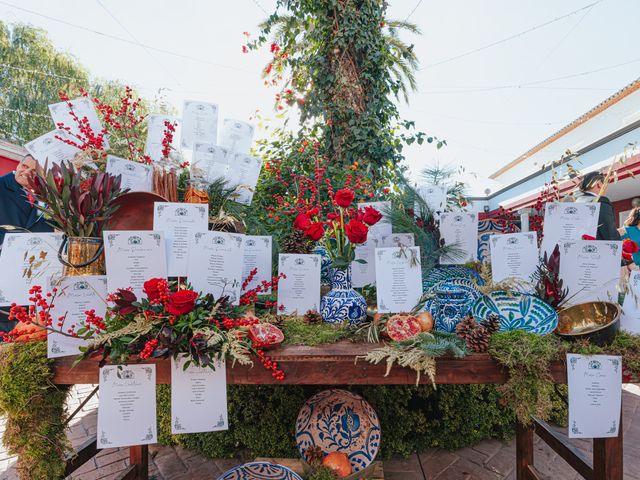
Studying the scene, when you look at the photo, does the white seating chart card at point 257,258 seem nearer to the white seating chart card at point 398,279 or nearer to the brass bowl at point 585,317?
the white seating chart card at point 398,279

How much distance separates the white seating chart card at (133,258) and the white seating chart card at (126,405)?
0.75 ft

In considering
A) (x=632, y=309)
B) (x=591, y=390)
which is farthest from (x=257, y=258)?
(x=632, y=309)

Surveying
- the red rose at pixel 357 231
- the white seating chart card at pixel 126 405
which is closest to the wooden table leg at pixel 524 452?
the red rose at pixel 357 231

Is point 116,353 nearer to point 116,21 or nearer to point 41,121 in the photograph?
point 116,21

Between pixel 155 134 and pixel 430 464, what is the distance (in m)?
2.40

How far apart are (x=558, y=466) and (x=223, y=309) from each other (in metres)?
2.30

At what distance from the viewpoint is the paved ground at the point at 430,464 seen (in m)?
1.94

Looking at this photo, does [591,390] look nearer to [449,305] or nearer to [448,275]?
[449,305]

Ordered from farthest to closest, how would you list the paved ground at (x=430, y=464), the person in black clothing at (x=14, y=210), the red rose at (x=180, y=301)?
the paved ground at (x=430, y=464) → the person in black clothing at (x=14, y=210) → the red rose at (x=180, y=301)

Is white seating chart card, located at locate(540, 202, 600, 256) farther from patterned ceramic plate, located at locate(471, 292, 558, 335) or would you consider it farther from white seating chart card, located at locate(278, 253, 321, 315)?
white seating chart card, located at locate(278, 253, 321, 315)

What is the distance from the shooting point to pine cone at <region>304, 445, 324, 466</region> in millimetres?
1362

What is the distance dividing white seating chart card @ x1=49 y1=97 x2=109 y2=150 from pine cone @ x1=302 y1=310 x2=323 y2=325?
1.09 metres

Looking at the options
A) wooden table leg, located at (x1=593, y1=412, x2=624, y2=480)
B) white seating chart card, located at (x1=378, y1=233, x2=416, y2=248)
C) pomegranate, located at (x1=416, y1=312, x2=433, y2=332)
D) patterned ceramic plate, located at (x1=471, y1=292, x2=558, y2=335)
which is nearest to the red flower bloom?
white seating chart card, located at (x1=378, y1=233, x2=416, y2=248)

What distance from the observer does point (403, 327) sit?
1061 mm
